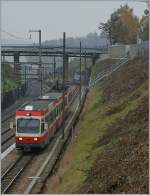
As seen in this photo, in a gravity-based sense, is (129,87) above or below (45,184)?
above

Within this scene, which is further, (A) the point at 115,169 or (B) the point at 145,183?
(A) the point at 115,169

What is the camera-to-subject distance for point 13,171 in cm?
2970

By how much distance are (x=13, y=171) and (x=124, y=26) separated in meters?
82.5

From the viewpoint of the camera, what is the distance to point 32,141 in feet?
112

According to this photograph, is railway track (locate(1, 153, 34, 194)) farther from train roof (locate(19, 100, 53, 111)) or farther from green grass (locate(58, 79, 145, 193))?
train roof (locate(19, 100, 53, 111))

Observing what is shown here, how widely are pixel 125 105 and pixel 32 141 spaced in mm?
9547

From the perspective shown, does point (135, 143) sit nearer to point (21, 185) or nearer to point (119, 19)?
point (21, 185)

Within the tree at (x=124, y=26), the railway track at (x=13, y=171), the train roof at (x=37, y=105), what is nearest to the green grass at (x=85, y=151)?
the railway track at (x=13, y=171)

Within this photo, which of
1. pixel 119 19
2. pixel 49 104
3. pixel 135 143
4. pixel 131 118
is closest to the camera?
pixel 135 143

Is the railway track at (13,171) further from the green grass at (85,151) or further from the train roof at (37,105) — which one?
the train roof at (37,105)

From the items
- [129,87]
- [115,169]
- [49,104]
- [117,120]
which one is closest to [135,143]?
[115,169]

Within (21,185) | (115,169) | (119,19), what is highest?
(119,19)

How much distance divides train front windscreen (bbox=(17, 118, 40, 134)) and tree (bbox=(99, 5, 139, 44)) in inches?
3032

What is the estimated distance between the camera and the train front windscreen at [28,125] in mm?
34188
